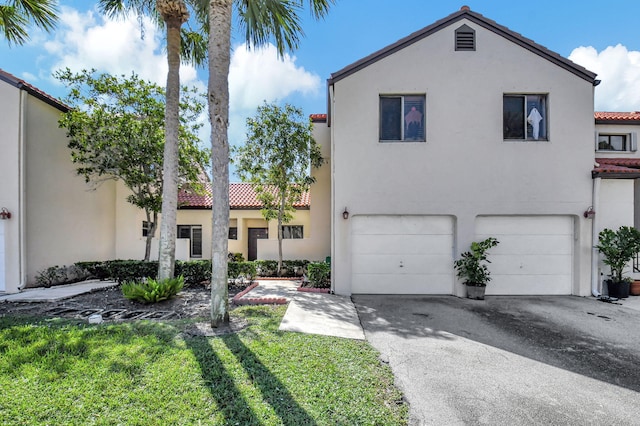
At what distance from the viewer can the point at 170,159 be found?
8461 millimetres

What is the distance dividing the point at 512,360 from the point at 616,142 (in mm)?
13277

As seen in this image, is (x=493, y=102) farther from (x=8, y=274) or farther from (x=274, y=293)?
(x=8, y=274)

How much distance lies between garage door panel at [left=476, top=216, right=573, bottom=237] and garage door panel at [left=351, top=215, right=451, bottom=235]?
3.81 ft

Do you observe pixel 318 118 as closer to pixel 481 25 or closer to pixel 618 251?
pixel 481 25

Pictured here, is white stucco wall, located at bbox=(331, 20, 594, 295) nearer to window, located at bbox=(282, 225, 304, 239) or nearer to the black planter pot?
the black planter pot

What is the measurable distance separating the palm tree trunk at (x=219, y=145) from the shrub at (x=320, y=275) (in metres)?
4.06

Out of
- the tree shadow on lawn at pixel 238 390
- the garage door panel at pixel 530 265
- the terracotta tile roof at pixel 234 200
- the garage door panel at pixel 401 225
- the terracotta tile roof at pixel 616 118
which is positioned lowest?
the tree shadow on lawn at pixel 238 390

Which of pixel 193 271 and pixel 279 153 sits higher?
pixel 279 153

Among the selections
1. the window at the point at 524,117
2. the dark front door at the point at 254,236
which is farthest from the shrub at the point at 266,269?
the window at the point at 524,117

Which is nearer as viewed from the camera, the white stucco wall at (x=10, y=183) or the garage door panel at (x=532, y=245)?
the garage door panel at (x=532, y=245)

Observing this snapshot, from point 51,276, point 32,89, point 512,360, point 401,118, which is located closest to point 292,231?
point 401,118

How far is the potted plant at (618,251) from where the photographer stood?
862 cm

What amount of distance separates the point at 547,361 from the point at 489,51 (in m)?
8.78

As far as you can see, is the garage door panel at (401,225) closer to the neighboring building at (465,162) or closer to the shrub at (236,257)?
the neighboring building at (465,162)
